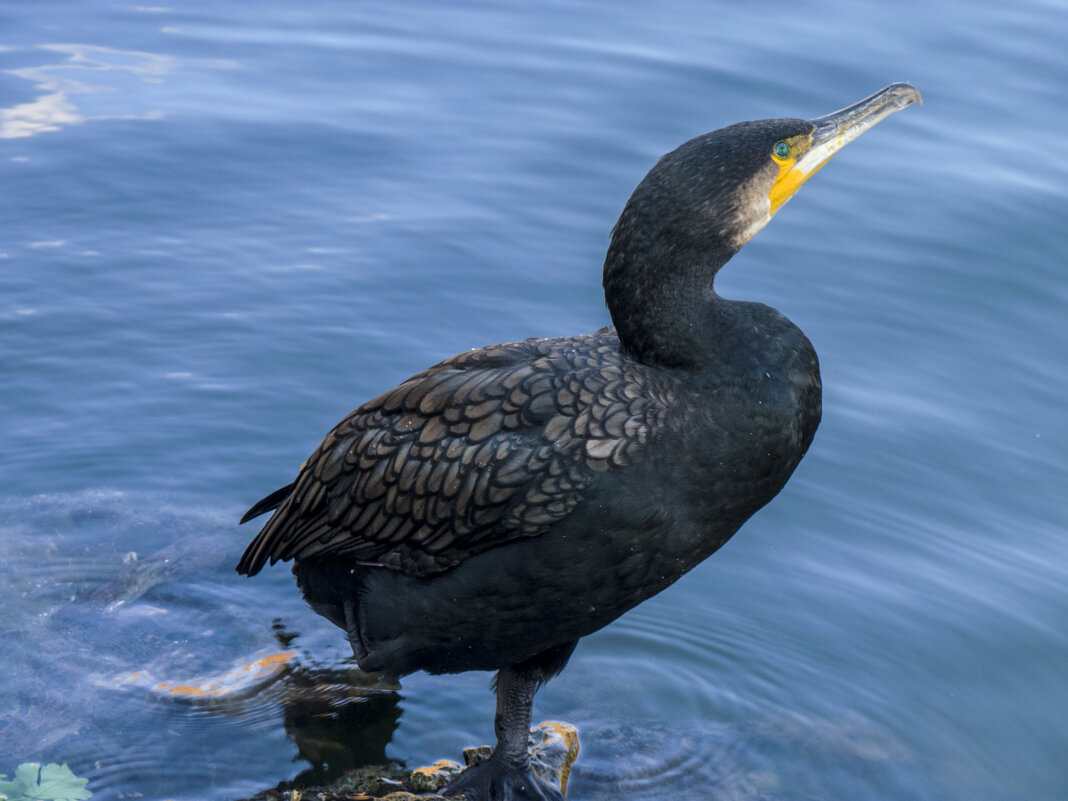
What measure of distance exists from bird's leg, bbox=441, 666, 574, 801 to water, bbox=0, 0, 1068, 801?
0.73 feet

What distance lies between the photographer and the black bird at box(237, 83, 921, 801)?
13.5 ft

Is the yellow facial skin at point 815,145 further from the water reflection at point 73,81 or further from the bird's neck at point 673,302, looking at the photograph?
the water reflection at point 73,81

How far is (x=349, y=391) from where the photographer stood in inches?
279

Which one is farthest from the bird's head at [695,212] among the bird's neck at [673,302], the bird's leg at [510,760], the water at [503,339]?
the water at [503,339]

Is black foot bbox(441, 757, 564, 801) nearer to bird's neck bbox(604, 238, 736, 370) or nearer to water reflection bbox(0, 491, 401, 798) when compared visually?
water reflection bbox(0, 491, 401, 798)

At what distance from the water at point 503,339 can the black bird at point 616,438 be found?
97 cm

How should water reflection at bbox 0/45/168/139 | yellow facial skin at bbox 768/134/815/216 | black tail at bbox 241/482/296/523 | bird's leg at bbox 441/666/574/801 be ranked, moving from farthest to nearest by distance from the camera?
water reflection at bbox 0/45/168/139 < black tail at bbox 241/482/296/523 < bird's leg at bbox 441/666/574/801 < yellow facial skin at bbox 768/134/815/216

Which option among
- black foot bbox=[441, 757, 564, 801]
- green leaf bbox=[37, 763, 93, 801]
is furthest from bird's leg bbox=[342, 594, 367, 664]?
green leaf bbox=[37, 763, 93, 801]

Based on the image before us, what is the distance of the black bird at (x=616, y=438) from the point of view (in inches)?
163

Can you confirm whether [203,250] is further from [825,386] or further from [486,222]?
[825,386]

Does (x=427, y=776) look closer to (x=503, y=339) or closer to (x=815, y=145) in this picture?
(x=815, y=145)

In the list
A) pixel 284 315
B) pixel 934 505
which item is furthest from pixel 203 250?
pixel 934 505

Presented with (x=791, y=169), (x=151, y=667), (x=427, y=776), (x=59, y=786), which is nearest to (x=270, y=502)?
(x=151, y=667)

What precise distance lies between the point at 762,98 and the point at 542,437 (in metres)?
5.40
